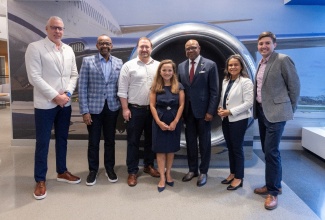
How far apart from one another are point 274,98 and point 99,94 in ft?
4.25

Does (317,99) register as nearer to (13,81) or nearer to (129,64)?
(129,64)

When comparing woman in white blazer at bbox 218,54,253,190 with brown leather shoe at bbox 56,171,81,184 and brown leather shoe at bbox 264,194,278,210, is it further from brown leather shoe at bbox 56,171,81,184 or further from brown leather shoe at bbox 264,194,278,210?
brown leather shoe at bbox 56,171,81,184

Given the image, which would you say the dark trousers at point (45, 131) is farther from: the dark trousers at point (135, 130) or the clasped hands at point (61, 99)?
the dark trousers at point (135, 130)

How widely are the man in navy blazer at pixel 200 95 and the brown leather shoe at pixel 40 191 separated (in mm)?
1196

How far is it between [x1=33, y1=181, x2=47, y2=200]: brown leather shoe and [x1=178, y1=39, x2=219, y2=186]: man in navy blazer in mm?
1196

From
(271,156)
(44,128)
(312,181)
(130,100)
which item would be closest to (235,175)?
(271,156)

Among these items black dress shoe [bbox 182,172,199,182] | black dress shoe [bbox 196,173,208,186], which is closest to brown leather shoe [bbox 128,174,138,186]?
black dress shoe [bbox 182,172,199,182]

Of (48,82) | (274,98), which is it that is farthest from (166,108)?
(48,82)

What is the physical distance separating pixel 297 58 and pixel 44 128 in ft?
9.17

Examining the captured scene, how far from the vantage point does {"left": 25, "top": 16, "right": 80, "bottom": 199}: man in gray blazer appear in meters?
1.97

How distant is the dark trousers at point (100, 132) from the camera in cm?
224

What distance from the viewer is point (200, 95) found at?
2.20m

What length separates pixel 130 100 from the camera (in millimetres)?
2230

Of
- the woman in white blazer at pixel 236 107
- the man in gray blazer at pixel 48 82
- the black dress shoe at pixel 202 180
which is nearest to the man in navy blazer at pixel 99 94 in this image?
the man in gray blazer at pixel 48 82
